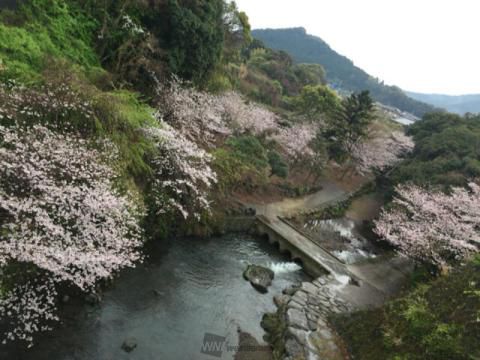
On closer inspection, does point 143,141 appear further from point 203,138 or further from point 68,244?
point 203,138

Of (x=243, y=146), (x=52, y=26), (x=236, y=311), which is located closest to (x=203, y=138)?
(x=243, y=146)

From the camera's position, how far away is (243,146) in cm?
1742

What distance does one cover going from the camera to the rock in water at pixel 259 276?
12152 mm

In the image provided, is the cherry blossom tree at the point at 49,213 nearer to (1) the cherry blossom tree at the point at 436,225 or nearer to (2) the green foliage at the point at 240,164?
(2) the green foliage at the point at 240,164

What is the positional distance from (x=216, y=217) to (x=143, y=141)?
18.1 feet

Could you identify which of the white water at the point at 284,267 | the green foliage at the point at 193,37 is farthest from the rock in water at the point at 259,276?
the green foliage at the point at 193,37

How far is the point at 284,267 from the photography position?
1459 cm

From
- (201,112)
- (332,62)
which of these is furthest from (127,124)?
(332,62)

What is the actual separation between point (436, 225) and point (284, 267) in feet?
24.6

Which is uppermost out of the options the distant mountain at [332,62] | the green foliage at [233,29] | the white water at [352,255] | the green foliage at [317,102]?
the distant mountain at [332,62]

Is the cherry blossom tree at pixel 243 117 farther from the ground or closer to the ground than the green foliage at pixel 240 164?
farther from the ground

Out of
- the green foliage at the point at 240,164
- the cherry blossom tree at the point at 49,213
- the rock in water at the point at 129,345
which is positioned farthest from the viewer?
the green foliage at the point at 240,164

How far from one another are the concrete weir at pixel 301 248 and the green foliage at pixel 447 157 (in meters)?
10.7

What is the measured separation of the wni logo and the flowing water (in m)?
0.13
